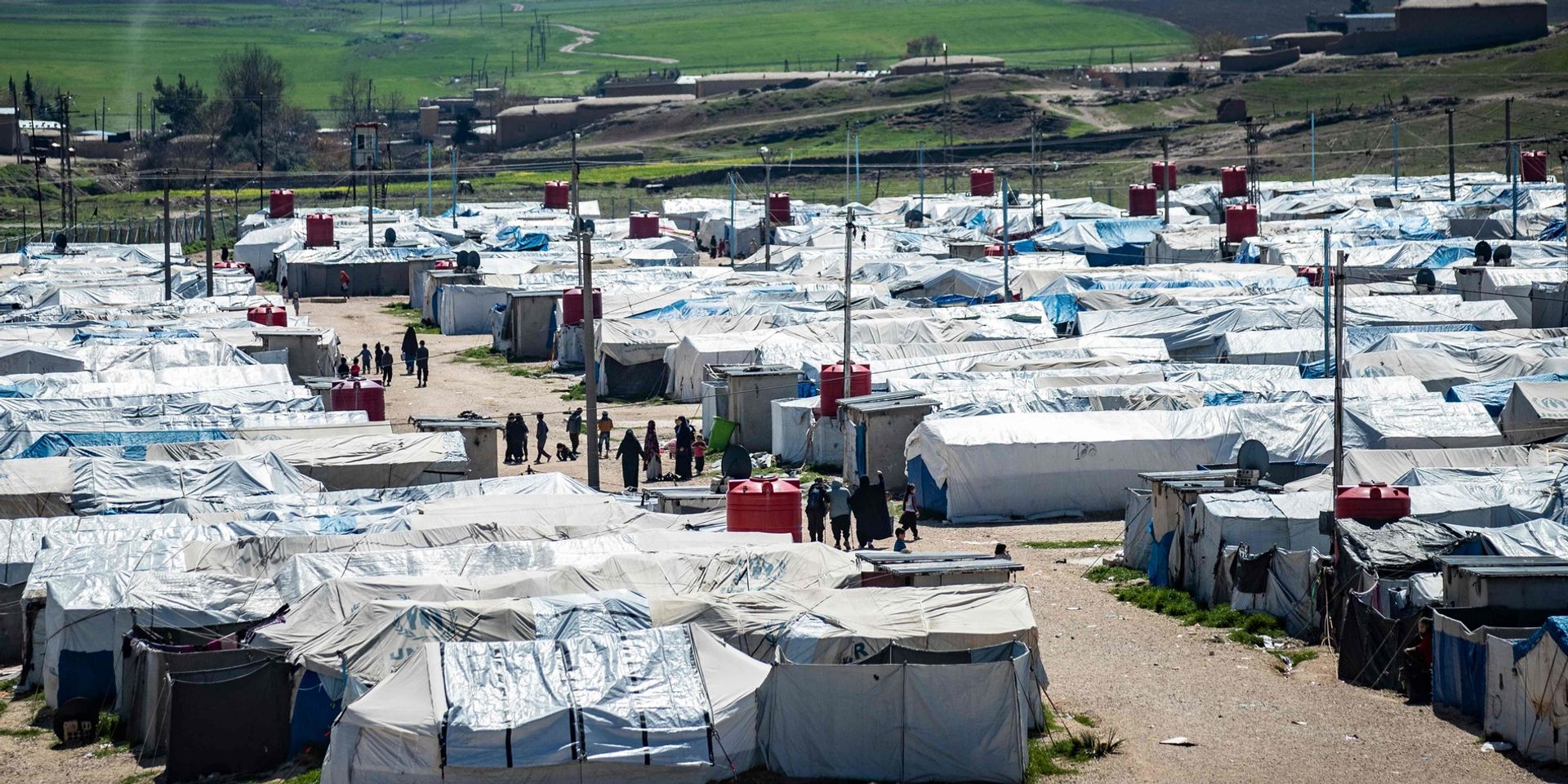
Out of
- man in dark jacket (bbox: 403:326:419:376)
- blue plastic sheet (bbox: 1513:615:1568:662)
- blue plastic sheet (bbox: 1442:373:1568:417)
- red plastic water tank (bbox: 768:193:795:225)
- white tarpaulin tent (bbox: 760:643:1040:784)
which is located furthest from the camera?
red plastic water tank (bbox: 768:193:795:225)

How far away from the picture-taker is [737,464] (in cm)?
2438

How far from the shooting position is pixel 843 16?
635ft

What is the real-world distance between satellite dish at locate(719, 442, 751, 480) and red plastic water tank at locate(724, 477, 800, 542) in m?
4.16

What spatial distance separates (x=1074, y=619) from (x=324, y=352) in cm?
2059

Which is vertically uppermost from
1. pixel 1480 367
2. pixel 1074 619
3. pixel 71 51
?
pixel 71 51

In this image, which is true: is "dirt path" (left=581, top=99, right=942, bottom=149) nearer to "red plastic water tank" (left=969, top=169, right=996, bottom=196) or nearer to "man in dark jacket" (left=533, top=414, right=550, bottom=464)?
"red plastic water tank" (left=969, top=169, right=996, bottom=196)

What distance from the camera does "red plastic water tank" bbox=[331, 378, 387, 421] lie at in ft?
96.0

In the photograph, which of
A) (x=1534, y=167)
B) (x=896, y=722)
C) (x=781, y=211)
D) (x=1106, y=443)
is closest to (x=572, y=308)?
(x=1106, y=443)

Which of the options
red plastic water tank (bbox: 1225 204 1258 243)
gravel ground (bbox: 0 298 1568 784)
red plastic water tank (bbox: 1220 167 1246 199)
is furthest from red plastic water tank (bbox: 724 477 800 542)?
red plastic water tank (bbox: 1220 167 1246 199)

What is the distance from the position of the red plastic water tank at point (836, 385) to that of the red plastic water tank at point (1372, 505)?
34.2ft

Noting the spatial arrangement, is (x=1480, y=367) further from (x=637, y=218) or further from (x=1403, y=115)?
(x=1403, y=115)

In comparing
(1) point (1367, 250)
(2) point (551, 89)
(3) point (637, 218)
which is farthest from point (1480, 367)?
(2) point (551, 89)

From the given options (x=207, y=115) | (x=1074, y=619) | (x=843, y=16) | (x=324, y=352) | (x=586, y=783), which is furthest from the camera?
(x=843, y=16)

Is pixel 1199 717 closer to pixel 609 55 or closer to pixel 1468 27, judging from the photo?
pixel 1468 27
